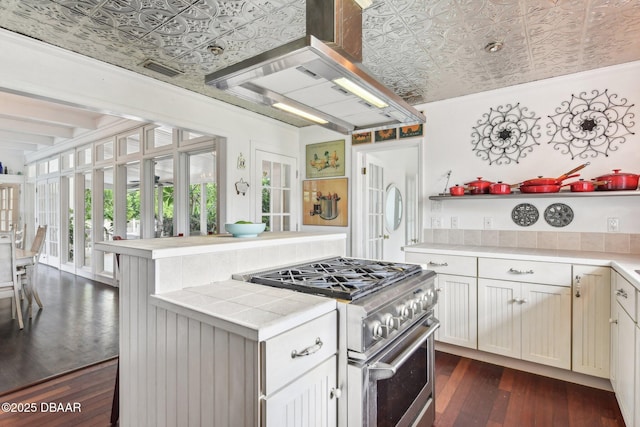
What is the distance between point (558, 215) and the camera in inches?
112

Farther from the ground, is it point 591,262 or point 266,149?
point 266,149

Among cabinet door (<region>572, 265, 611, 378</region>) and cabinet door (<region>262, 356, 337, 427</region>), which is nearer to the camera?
cabinet door (<region>262, 356, 337, 427</region>)

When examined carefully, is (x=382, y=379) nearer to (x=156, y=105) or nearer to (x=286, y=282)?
(x=286, y=282)

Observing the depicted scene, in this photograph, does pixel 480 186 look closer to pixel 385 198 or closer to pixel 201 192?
pixel 385 198

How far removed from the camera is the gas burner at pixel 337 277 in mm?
1303

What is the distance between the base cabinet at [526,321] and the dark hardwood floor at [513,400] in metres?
0.17

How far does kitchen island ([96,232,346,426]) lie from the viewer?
0.98 m

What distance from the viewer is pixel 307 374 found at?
3.53 ft

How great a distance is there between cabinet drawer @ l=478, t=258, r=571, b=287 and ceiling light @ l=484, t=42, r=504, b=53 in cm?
157

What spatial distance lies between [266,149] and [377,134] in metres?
1.36

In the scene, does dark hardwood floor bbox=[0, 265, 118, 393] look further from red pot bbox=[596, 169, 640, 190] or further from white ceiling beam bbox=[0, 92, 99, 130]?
red pot bbox=[596, 169, 640, 190]

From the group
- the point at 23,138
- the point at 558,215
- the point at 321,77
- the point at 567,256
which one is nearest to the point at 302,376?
the point at 321,77

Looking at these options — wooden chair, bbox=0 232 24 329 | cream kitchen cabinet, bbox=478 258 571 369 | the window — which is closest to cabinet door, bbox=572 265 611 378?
cream kitchen cabinet, bbox=478 258 571 369

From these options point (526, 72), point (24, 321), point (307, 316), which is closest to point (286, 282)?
point (307, 316)
